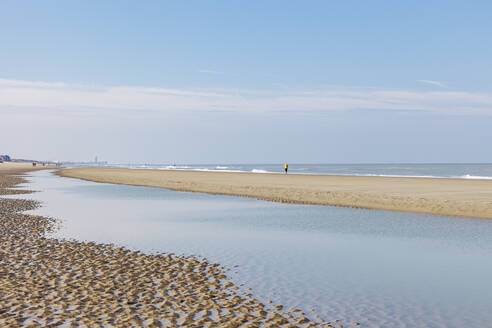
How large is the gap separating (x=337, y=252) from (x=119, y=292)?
8747 mm

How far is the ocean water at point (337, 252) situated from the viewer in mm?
10141

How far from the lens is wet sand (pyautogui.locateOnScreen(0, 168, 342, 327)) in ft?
28.9

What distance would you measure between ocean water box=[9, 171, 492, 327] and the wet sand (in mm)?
894

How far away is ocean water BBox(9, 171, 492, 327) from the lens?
33.3ft

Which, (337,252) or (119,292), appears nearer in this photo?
(119,292)

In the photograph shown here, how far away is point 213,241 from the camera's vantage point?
18609 millimetres

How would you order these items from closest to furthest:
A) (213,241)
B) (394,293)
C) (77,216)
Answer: (394,293), (213,241), (77,216)

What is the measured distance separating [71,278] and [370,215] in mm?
20419

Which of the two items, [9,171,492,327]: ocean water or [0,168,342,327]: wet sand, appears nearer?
[0,168,342,327]: wet sand

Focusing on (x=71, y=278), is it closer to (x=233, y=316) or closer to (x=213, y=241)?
(x=233, y=316)

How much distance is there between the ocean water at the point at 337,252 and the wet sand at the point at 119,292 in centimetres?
89

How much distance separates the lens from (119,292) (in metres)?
10.7

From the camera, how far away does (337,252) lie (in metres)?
16.3

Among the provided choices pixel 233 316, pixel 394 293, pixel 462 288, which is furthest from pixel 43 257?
pixel 462 288
